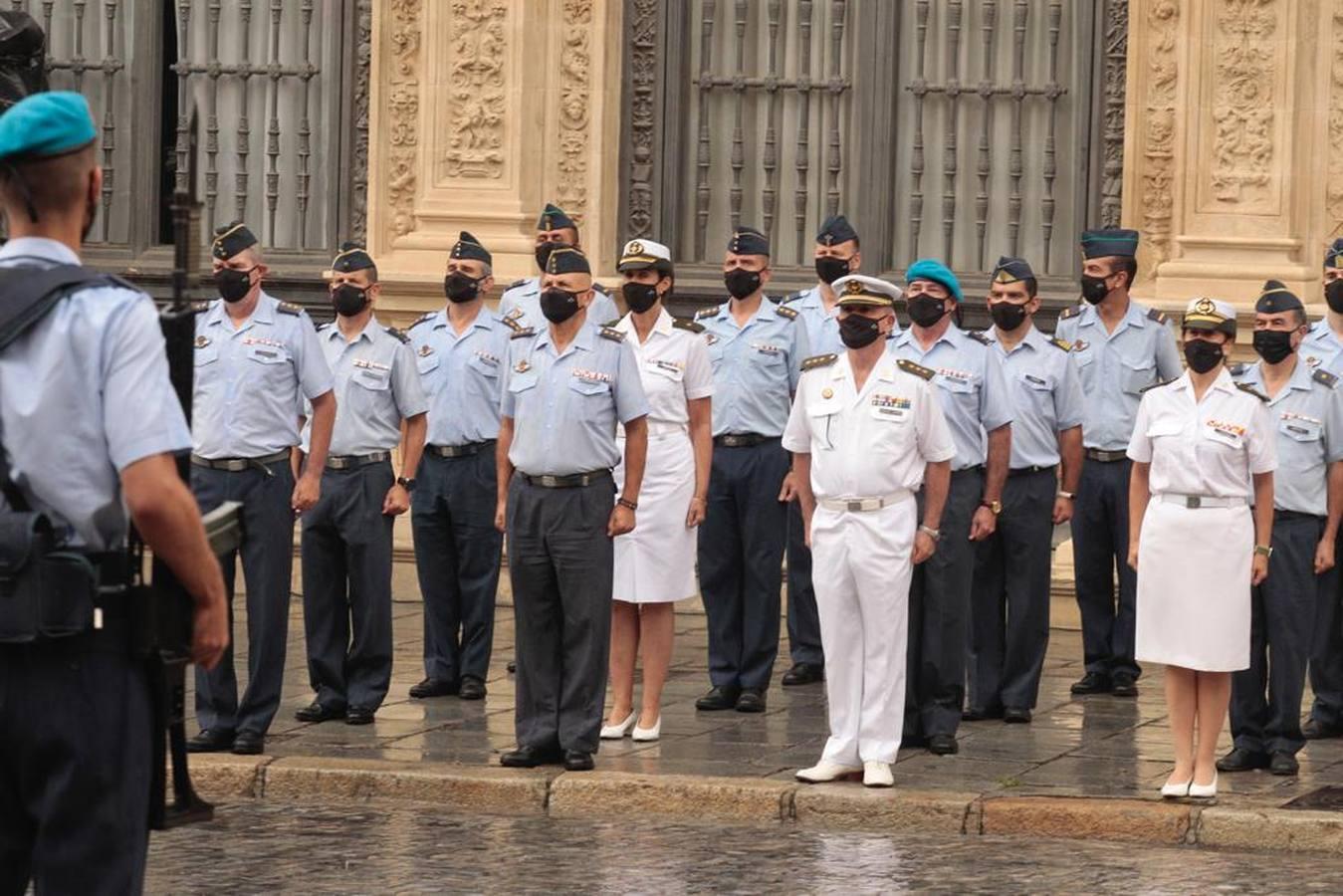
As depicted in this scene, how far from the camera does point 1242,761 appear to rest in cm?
1120

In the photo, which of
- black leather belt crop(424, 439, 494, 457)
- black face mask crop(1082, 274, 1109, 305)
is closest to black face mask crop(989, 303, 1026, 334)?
black face mask crop(1082, 274, 1109, 305)

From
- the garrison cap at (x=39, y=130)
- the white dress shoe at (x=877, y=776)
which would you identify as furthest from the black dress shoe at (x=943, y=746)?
the garrison cap at (x=39, y=130)

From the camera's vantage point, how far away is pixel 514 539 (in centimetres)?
1112

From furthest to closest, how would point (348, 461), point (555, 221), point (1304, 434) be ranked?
point (555, 221) < point (348, 461) < point (1304, 434)

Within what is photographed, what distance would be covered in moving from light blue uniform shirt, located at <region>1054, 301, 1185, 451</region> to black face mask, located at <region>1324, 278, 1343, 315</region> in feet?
4.43

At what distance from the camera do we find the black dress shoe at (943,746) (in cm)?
1159

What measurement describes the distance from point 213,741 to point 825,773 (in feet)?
8.43

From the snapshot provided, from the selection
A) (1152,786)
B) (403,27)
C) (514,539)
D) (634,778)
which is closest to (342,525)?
(514,539)

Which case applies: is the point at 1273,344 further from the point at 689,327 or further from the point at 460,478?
the point at 460,478

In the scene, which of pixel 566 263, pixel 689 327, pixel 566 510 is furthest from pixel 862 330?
pixel 689 327

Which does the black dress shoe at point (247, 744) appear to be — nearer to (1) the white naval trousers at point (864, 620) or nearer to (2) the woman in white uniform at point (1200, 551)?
(1) the white naval trousers at point (864, 620)

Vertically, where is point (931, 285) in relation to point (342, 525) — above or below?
above

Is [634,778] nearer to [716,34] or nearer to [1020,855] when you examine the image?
[1020,855]

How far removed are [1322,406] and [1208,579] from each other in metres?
1.68
